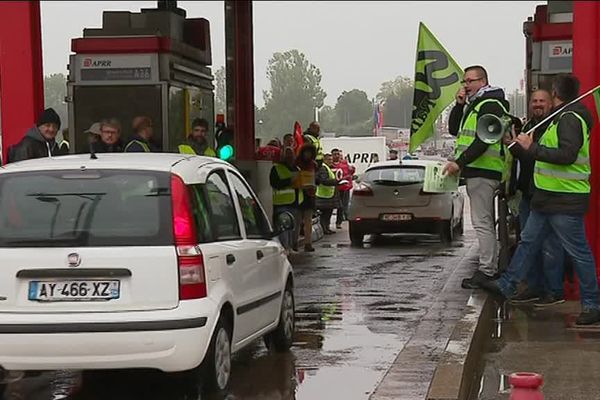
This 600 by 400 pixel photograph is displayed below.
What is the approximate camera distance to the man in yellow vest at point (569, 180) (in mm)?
9070

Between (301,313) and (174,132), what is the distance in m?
4.57

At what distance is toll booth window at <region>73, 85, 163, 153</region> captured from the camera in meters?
13.8

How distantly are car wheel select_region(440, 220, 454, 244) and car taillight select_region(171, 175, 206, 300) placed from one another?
1200 centimetres

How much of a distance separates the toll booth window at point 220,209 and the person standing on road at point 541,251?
3024mm

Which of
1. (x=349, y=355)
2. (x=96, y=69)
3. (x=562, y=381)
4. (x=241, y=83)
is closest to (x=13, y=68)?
(x=96, y=69)

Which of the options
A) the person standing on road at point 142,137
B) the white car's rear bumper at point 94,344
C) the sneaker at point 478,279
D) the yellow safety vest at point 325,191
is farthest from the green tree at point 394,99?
the white car's rear bumper at point 94,344

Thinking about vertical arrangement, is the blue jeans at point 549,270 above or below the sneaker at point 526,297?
above

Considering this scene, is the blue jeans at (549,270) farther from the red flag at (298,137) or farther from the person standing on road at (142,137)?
the red flag at (298,137)


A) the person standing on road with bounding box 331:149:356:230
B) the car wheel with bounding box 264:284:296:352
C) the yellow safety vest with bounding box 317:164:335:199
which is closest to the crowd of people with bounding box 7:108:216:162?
the car wheel with bounding box 264:284:296:352

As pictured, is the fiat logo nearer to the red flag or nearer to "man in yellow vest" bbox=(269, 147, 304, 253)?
"man in yellow vest" bbox=(269, 147, 304, 253)

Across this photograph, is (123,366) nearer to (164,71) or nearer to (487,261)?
(487,261)

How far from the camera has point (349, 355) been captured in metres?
8.32

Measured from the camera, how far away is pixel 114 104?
543 inches

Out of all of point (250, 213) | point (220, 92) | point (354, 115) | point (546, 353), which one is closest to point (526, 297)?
point (546, 353)
